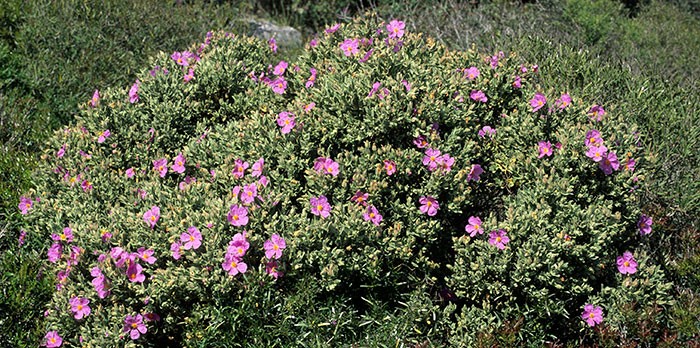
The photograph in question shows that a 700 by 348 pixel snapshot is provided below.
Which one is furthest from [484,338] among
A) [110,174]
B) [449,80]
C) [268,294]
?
[110,174]

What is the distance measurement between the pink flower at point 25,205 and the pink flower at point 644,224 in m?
3.26

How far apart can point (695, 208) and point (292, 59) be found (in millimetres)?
3664

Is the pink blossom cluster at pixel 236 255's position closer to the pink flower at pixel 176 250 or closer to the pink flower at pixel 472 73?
the pink flower at pixel 176 250

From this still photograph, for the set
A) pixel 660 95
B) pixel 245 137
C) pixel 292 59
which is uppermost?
pixel 245 137

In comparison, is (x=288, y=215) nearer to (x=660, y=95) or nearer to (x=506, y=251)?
(x=506, y=251)

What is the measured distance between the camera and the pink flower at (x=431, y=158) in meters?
3.58

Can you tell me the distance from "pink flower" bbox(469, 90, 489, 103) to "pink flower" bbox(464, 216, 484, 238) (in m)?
0.67

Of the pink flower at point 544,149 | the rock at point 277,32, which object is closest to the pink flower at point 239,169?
the pink flower at point 544,149

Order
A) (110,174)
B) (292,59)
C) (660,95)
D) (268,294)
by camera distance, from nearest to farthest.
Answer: (268,294) < (110,174) < (660,95) < (292,59)

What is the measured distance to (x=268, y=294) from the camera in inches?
131

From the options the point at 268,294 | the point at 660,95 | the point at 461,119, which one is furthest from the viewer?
the point at 660,95

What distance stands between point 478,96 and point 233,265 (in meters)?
1.57

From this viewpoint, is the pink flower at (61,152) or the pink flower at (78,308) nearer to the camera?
the pink flower at (78,308)

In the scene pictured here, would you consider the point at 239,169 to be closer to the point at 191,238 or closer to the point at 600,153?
the point at 191,238
